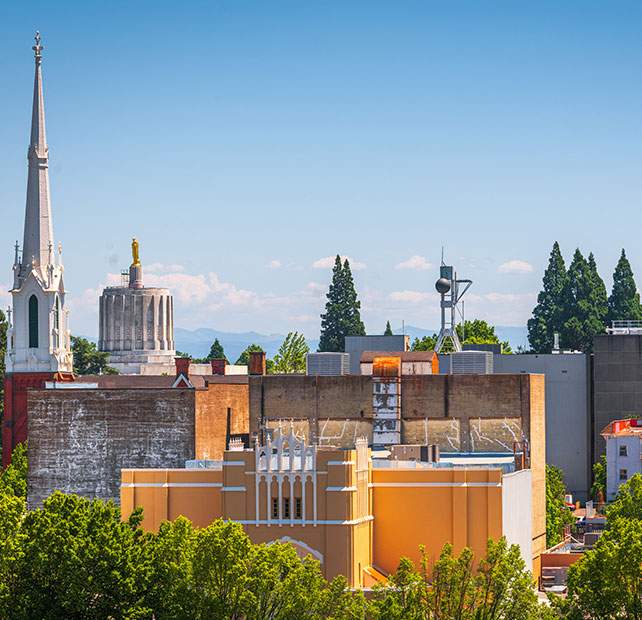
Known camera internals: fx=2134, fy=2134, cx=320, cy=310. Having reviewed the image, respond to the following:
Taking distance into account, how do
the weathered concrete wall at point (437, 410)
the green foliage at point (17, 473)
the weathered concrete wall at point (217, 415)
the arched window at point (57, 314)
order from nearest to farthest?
the weathered concrete wall at point (437, 410) < the weathered concrete wall at point (217, 415) < the green foliage at point (17, 473) < the arched window at point (57, 314)

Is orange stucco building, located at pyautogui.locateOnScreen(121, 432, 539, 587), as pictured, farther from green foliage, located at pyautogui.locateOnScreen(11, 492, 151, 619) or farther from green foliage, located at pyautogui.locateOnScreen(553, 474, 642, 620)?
green foliage, located at pyautogui.locateOnScreen(553, 474, 642, 620)

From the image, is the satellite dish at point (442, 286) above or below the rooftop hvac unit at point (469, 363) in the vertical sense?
above

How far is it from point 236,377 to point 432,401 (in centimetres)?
2759

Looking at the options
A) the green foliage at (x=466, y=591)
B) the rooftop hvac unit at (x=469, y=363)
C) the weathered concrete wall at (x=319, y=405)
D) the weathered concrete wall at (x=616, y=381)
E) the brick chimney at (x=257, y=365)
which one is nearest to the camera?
the green foliage at (x=466, y=591)

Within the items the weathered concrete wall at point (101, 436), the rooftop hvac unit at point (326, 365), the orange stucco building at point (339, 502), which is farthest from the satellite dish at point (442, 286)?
the orange stucco building at point (339, 502)

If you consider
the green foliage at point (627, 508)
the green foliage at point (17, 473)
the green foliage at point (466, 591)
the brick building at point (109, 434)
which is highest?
the brick building at point (109, 434)

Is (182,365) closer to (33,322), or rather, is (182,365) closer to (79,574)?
(33,322)

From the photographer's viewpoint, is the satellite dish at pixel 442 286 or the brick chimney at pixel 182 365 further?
the satellite dish at pixel 442 286

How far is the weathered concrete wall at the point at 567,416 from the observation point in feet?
583

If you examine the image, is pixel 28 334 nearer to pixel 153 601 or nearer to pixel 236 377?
pixel 236 377

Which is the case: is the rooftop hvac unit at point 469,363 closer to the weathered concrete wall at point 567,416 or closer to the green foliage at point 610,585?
the weathered concrete wall at point 567,416

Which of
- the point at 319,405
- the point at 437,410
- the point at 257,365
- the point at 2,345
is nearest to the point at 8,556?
the point at 319,405

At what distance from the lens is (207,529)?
87938mm

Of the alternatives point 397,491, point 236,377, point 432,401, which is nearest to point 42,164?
point 236,377
